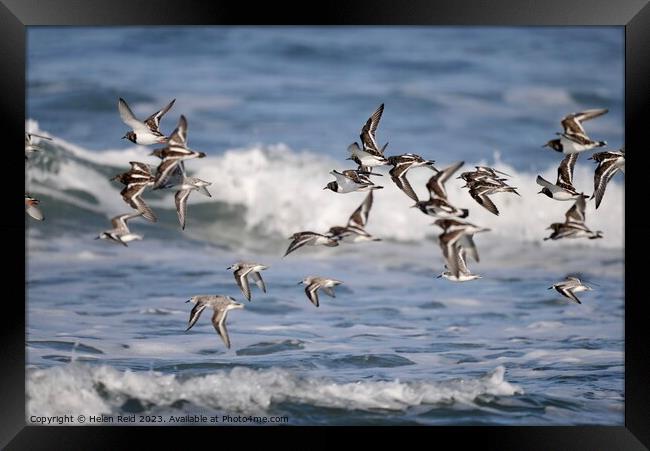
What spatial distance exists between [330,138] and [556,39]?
4916 millimetres

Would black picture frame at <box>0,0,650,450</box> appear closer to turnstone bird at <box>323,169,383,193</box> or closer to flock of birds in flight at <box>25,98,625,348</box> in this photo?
flock of birds in flight at <box>25,98,625,348</box>

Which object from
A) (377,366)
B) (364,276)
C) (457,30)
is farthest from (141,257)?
(457,30)

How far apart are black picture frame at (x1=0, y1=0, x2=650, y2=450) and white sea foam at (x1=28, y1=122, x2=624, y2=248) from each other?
23.6 feet

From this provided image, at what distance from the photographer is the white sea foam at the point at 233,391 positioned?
10.6 meters

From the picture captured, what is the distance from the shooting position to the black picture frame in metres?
8.38

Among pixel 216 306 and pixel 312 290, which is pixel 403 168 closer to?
pixel 312 290

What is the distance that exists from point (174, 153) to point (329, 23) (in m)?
1.74

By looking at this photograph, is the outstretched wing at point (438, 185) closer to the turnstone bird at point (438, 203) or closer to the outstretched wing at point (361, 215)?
the turnstone bird at point (438, 203)

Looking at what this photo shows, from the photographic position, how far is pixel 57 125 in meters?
18.0

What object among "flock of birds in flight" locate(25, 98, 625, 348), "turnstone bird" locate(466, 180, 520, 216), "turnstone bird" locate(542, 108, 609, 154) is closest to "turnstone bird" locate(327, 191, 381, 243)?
"flock of birds in flight" locate(25, 98, 625, 348)

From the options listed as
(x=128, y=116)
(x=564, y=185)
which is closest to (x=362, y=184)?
(x=564, y=185)

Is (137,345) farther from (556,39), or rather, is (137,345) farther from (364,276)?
(556,39)

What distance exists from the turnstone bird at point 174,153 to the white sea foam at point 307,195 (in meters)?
7.83

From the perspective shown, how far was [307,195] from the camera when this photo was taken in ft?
55.9
